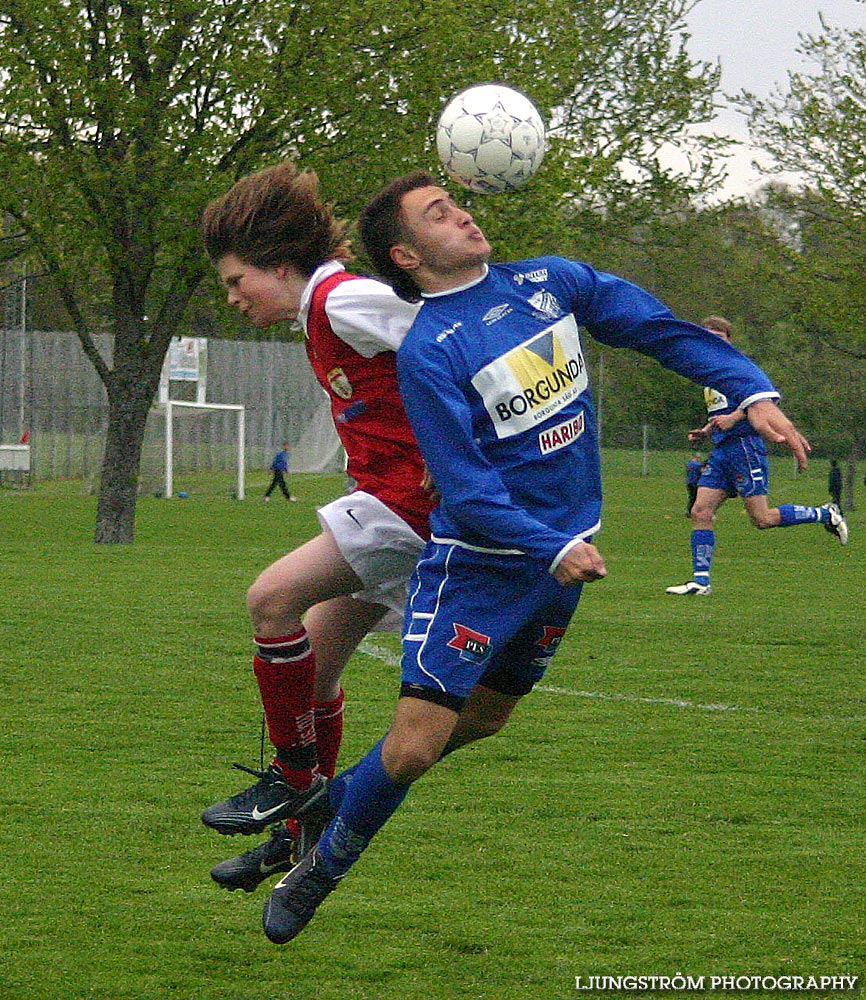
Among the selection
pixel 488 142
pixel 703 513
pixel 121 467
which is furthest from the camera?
pixel 121 467

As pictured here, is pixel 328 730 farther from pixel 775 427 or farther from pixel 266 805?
pixel 775 427

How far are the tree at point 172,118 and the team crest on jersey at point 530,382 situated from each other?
55.5 feet

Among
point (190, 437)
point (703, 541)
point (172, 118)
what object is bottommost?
point (190, 437)

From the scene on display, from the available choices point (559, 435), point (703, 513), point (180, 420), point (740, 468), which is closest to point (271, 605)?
point (559, 435)

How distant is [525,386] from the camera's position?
445 cm

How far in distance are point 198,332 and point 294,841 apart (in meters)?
61.3

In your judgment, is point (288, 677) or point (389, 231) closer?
point (389, 231)

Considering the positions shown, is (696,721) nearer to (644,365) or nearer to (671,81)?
(671,81)

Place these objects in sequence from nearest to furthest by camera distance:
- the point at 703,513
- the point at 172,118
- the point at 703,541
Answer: the point at 703,513
the point at 703,541
the point at 172,118

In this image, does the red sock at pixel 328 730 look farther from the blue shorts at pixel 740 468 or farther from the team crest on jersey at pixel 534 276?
the blue shorts at pixel 740 468

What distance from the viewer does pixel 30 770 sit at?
7086mm

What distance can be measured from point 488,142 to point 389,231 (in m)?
0.77

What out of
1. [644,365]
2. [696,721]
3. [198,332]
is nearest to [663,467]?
[644,365]

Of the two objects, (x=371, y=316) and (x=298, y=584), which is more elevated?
(x=371, y=316)
